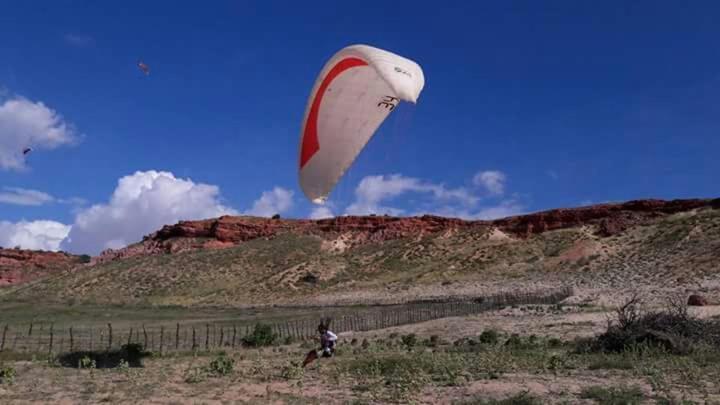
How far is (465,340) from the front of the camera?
21.2m

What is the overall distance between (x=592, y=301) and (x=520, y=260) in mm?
25317

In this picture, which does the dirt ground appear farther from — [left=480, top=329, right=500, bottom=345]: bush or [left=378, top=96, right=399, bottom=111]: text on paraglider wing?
[left=378, top=96, right=399, bottom=111]: text on paraglider wing

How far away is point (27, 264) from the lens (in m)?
101

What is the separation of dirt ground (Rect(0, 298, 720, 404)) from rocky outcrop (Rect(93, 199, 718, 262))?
170ft

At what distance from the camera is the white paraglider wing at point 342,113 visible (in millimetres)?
15406

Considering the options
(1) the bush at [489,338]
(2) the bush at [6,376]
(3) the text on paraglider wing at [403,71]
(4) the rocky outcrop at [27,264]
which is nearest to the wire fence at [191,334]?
(2) the bush at [6,376]

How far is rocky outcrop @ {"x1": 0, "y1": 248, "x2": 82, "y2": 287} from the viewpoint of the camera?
9636 cm

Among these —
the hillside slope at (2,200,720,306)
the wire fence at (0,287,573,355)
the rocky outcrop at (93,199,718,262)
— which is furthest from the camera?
the rocky outcrop at (93,199,718,262)

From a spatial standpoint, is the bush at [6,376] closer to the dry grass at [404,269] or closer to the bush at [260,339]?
the bush at [260,339]

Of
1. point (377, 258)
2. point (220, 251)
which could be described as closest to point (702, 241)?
point (377, 258)

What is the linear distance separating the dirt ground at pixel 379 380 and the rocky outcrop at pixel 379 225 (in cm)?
5186

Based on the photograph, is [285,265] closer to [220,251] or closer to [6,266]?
[220,251]

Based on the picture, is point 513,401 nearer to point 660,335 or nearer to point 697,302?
point 660,335

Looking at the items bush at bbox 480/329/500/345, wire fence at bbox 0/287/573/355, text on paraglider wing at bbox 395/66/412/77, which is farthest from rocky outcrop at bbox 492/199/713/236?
text on paraglider wing at bbox 395/66/412/77
